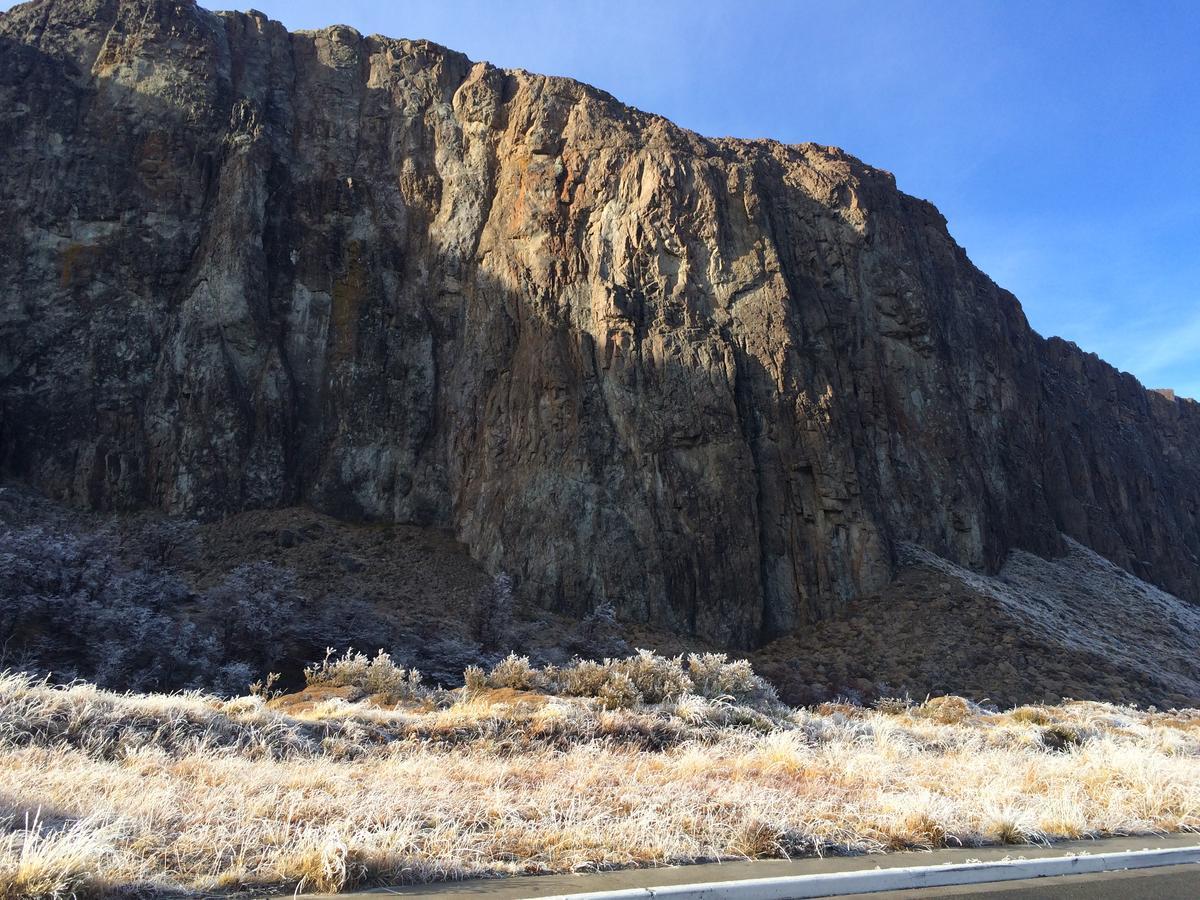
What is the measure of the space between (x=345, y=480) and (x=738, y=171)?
20.6 metres

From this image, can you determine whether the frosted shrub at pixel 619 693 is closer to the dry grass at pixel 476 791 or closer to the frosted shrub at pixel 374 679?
the dry grass at pixel 476 791

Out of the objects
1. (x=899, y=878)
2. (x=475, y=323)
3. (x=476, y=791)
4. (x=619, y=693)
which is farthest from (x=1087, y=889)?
(x=475, y=323)

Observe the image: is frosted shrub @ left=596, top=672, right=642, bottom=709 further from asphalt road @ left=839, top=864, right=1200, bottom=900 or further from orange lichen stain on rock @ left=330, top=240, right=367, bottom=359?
orange lichen stain on rock @ left=330, top=240, right=367, bottom=359

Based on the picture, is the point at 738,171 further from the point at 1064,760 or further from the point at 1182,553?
the point at 1182,553

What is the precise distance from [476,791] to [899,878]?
319cm

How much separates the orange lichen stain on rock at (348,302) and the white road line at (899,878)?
31.9 m

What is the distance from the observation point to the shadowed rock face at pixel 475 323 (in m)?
29.5

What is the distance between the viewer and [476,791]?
6.61m

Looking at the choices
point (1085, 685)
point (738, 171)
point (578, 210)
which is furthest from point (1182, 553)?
point (578, 210)

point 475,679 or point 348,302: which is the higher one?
point 348,302

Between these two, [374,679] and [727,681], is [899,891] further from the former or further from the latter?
[374,679]

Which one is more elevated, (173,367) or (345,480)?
(173,367)

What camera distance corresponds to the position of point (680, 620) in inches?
1074

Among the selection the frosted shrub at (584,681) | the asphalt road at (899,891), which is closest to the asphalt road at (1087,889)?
the asphalt road at (899,891)
